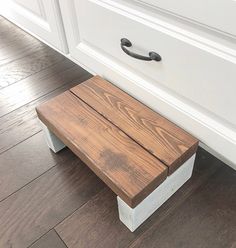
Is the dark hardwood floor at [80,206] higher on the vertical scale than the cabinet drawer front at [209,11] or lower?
lower

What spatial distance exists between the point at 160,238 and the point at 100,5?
598mm

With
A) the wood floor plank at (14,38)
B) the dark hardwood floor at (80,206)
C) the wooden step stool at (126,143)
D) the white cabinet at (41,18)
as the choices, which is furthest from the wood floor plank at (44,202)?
the wood floor plank at (14,38)

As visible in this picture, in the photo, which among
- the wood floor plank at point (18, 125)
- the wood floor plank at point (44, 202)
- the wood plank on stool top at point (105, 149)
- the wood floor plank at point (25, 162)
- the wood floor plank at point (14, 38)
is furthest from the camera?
the wood floor plank at point (14, 38)

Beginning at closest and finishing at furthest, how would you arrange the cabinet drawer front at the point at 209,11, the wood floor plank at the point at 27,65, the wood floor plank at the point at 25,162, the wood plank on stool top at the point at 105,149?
the cabinet drawer front at the point at 209,11 < the wood plank on stool top at the point at 105,149 < the wood floor plank at the point at 25,162 < the wood floor plank at the point at 27,65

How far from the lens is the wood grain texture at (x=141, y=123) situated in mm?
678

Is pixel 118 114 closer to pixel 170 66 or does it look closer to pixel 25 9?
pixel 170 66

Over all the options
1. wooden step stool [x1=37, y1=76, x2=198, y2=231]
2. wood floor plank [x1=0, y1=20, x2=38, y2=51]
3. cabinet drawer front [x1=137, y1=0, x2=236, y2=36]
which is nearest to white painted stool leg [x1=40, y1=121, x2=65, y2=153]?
wooden step stool [x1=37, y1=76, x2=198, y2=231]

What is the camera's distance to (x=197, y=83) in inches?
25.2

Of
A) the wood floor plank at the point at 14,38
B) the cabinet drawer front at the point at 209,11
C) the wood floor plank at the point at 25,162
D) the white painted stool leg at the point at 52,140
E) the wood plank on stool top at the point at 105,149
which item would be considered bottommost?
the wood floor plank at the point at 25,162

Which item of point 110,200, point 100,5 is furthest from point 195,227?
point 100,5

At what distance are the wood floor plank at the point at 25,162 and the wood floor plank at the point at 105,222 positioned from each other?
180 mm

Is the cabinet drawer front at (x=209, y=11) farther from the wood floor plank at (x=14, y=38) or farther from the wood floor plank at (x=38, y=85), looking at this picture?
the wood floor plank at (x=14, y=38)

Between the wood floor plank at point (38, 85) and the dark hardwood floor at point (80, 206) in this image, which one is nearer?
the dark hardwood floor at point (80, 206)

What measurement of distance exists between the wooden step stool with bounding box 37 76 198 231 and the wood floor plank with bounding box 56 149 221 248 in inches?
0.9
